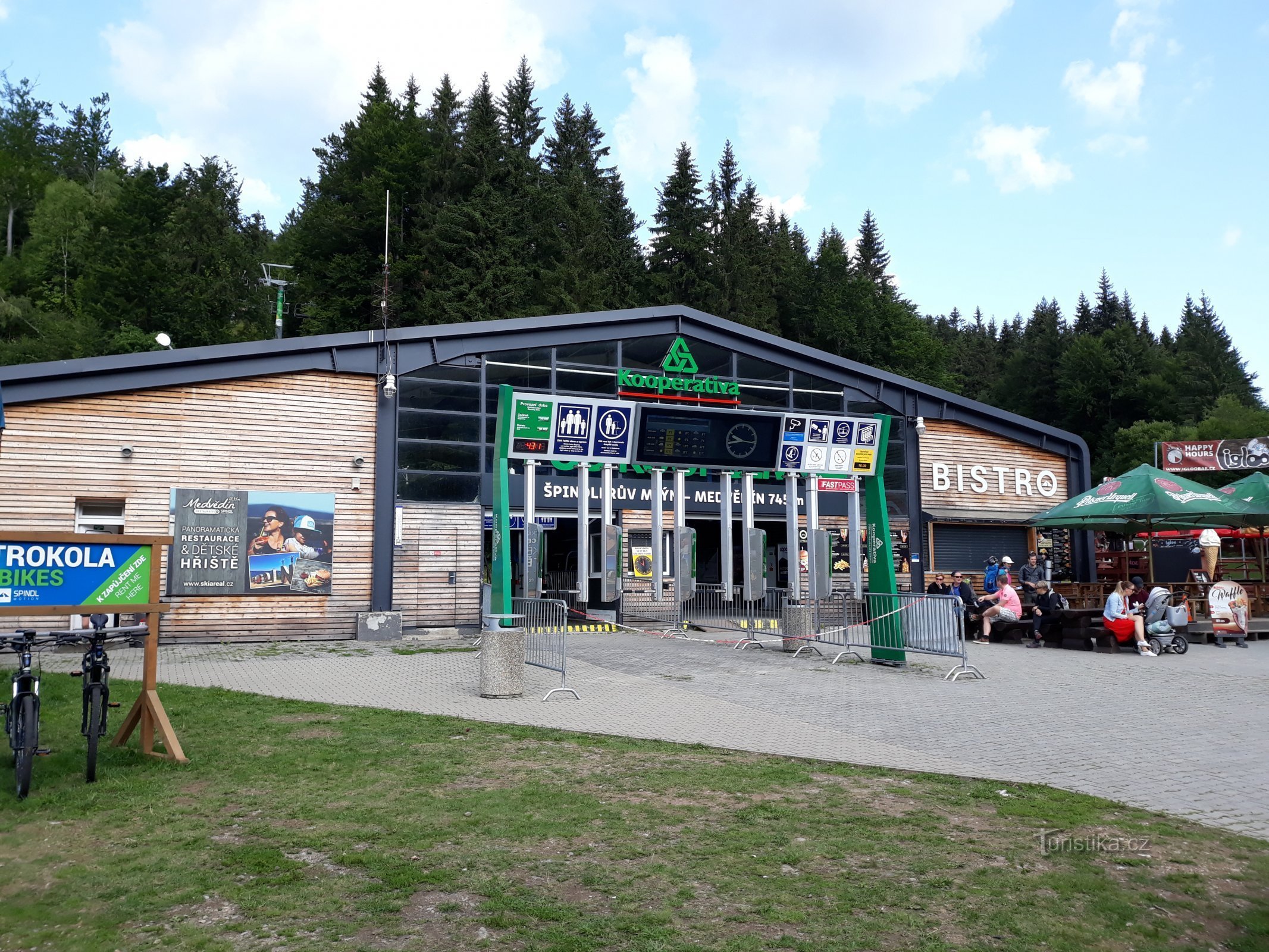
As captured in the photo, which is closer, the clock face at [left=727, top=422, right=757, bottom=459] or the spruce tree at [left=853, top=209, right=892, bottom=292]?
the clock face at [left=727, top=422, right=757, bottom=459]

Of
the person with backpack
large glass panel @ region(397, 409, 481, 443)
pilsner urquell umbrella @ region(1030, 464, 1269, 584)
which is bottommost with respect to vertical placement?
the person with backpack

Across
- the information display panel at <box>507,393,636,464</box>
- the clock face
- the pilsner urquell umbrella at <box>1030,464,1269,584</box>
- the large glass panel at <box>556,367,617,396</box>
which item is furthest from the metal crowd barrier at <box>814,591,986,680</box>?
the large glass panel at <box>556,367,617,396</box>

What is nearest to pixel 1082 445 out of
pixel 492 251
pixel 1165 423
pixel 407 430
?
pixel 407 430

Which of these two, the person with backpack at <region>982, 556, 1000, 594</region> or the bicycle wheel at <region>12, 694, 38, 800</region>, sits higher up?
the person with backpack at <region>982, 556, 1000, 594</region>

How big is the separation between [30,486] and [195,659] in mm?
4909

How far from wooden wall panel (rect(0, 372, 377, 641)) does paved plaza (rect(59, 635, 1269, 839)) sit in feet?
4.47

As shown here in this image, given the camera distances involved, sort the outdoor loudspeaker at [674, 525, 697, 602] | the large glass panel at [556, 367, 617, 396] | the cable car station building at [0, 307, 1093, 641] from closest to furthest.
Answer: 1. the outdoor loudspeaker at [674, 525, 697, 602]
2. the cable car station building at [0, 307, 1093, 641]
3. the large glass panel at [556, 367, 617, 396]

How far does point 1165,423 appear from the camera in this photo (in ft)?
168

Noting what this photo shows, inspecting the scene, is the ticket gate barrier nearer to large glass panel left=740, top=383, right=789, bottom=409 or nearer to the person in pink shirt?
the person in pink shirt

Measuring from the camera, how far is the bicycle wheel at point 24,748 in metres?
6.25

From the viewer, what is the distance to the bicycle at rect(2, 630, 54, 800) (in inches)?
247

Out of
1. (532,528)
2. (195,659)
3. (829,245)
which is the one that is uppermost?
(829,245)

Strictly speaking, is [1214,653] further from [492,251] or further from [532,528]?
[492,251]

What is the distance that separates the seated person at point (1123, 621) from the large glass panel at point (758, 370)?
986cm
